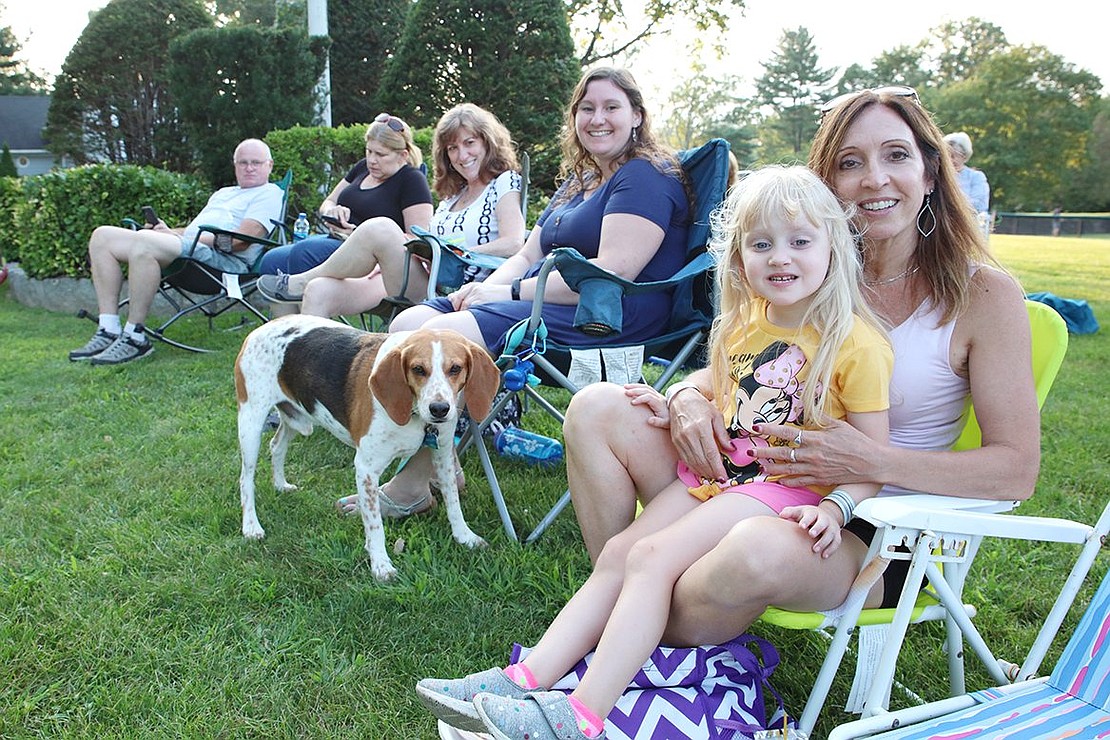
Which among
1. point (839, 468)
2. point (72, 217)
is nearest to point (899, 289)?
point (839, 468)

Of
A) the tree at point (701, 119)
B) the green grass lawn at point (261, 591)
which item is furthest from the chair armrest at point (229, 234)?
the tree at point (701, 119)

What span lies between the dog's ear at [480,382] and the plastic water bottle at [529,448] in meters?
0.96

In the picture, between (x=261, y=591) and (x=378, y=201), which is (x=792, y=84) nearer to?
(x=378, y=201)

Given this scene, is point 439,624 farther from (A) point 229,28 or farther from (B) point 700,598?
(A) point 229,28

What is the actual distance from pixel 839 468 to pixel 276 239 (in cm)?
513

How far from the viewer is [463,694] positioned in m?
1.67

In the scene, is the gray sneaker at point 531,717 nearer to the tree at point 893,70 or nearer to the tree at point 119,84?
the tree at point 119,84

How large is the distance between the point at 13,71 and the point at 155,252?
47.3 metres

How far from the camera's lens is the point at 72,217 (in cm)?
775

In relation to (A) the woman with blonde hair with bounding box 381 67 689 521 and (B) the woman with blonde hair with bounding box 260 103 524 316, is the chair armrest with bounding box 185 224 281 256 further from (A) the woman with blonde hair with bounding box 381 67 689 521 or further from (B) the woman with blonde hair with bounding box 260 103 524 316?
(A) the woman with blonde hair with bounding box 381 67 689 521

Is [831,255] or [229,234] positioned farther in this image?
[229,234]

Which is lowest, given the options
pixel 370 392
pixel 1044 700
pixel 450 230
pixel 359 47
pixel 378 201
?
pixel 1044 700

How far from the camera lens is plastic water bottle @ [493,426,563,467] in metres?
3.60

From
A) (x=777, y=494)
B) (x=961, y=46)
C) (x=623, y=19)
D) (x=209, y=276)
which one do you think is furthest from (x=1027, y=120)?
(x=777, y=494)
